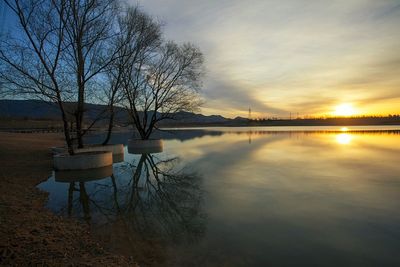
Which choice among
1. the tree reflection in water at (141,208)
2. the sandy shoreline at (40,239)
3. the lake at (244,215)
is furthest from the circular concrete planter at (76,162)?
the sandy shoreline at (40,239)

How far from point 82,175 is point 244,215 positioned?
862 centimetres

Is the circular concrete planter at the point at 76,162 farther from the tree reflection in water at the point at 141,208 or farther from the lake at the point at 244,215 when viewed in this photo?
the tree reflection in water at the point at 141,208

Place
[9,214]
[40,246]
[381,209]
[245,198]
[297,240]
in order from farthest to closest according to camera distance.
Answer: [245,198] → [381,209] → [9,214] → [297,240] → [40,246]

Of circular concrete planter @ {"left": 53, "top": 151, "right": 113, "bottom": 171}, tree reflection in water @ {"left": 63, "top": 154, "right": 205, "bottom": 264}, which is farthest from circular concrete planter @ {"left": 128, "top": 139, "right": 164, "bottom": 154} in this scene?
tree reflection in water @ {"left": 63, "top": 154, "right": 205, "bottom": 264}

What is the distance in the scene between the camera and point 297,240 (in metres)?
5.13

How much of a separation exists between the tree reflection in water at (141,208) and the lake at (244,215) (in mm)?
→ 24

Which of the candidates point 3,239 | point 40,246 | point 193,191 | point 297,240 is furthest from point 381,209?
point 3,239

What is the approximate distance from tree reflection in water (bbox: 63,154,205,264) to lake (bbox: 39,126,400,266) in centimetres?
2

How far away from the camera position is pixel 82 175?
12148 mm

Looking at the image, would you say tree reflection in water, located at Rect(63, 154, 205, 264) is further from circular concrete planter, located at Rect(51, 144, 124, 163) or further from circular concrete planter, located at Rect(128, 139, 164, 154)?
circular concrete planter, located at Rect(128, 139, 164, 154)

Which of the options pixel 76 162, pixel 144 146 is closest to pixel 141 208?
pixel 76 162

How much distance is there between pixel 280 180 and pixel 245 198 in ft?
9.77

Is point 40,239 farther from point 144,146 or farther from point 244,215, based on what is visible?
point 144,146

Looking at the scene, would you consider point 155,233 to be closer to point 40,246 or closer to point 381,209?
point 40,246
